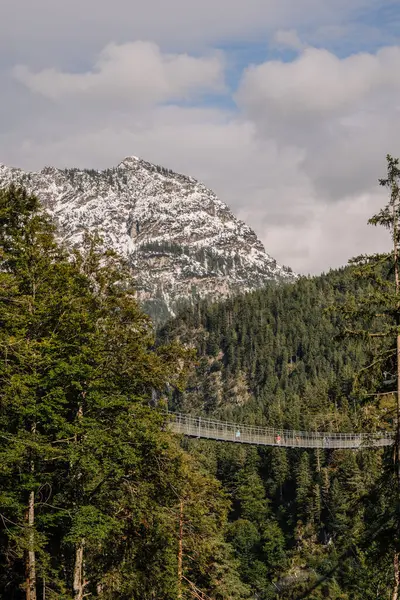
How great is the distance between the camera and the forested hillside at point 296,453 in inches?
507

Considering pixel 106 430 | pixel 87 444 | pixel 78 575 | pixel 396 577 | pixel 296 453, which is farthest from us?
pixel 296 453

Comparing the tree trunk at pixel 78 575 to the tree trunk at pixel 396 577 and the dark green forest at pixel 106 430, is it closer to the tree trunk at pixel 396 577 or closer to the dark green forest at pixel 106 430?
the dark green forest at pixel 106 430

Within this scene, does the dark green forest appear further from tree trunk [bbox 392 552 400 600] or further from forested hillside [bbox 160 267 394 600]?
forested hillside [bbox 160 267 394 600]

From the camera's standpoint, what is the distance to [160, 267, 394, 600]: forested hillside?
12.9 m

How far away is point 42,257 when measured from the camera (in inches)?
659

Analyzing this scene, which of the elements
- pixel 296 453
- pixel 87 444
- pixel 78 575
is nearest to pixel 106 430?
pixel 87 444

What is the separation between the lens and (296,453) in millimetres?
81312

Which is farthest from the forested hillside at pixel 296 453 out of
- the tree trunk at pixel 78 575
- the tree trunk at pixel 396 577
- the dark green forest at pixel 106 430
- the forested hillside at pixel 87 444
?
the tree trunk at pixel 78 575

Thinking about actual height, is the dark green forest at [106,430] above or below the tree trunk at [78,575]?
above

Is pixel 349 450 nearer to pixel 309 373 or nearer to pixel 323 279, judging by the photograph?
pixel 309 373

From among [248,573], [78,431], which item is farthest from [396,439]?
[248,573]

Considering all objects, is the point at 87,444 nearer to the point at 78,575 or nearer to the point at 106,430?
the point at 106,430

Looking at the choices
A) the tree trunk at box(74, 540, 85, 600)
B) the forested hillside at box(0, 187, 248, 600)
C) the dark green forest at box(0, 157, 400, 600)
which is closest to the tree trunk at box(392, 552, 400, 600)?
the dark green forest at box(0, 157, 400, 600)

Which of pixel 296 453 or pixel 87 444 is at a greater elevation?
pixel 87 444
